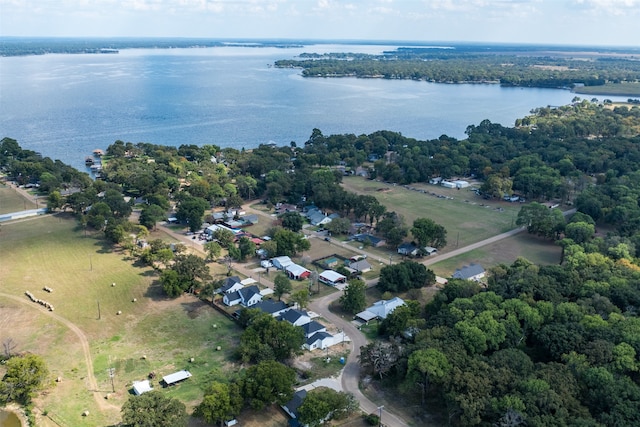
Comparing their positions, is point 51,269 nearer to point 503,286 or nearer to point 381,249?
point 381,249

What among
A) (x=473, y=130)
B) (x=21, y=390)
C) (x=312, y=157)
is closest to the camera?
(x=21, y=390)

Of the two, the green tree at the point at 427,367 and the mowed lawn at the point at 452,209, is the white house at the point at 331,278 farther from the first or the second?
the green tree at the point at 427,367

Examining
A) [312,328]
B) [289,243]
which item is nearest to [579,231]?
[289,243]

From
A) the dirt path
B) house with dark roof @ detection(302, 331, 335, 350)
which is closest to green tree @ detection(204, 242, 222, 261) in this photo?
the dirt path

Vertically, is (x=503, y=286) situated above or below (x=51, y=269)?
above

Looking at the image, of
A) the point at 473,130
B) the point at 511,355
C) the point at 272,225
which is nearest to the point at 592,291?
the point at 511,355

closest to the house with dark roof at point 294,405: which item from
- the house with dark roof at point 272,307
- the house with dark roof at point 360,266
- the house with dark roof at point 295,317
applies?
the house with dark roof at point 295,317

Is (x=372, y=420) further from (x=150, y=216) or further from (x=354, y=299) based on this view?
(x=150, y=216)
